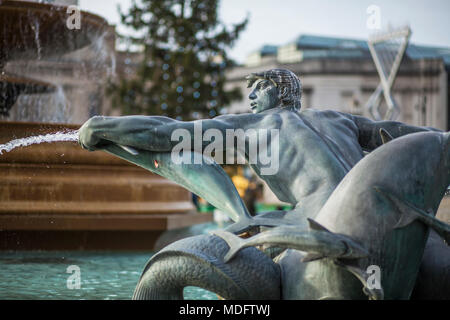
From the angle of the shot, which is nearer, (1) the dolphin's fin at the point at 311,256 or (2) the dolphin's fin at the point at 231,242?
(1) the dolphin's fin at the point at 311,256

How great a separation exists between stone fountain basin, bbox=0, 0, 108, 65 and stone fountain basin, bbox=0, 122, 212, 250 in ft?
8.21

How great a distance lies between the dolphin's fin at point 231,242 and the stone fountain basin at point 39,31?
6343 mm

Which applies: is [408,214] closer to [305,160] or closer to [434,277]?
[434,277]

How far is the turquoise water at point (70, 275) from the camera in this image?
12.4 ft

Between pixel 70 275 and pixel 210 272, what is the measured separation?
259 cm

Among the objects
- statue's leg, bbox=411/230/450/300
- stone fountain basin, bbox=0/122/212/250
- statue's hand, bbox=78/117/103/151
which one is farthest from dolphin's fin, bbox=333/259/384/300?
stone fountain basin, bbox=0/122/212/250

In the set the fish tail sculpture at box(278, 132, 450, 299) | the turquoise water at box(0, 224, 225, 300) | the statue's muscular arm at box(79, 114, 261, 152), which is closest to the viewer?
the fish tail sculpture at box(278, 132, 450, 299)

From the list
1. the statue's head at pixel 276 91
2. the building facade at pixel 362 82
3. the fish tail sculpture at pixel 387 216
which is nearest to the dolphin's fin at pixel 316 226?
the fish tail sculpture at pixel 387 216

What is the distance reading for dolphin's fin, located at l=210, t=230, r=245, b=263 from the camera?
227 centimetres

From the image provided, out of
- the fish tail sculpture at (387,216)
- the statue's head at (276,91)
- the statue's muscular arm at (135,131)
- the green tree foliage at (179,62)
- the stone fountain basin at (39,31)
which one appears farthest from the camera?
the green tree foliage at (179,62)

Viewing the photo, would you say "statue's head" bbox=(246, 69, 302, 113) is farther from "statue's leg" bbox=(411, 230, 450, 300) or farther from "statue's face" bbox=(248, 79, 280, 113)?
"statue's leg" bbox=(411, 230, 450, 300)

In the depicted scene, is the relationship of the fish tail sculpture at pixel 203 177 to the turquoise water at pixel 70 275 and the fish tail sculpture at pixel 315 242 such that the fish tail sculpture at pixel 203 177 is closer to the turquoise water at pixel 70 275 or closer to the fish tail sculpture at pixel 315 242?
the fish tail sculpture at pixel 315 242
